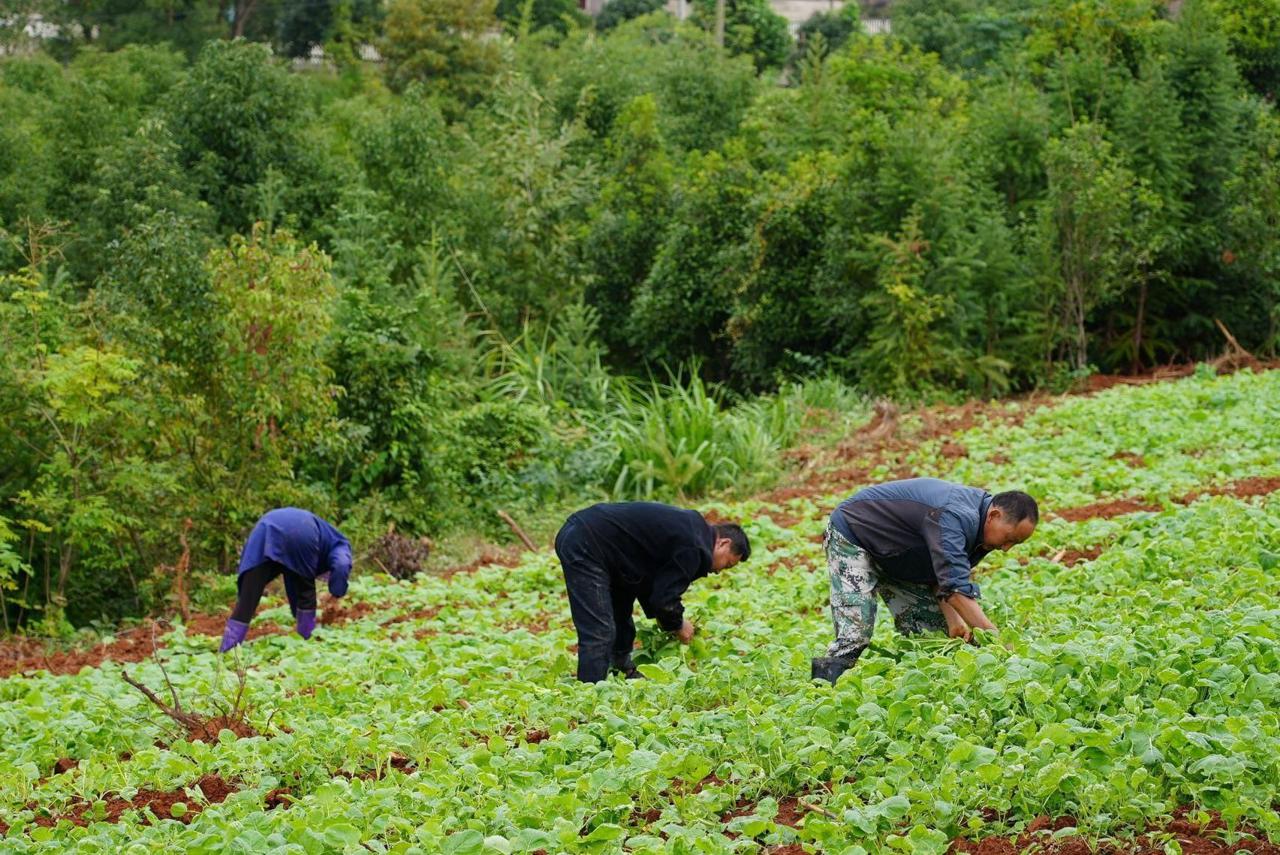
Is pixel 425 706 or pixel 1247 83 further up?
pixel 1247 83

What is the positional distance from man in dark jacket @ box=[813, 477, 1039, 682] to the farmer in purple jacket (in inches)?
174

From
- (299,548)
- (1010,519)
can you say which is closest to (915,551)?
(1010,519)

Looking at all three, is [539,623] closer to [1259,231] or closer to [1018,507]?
[1018,507]

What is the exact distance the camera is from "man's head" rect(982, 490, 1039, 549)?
6.96 m

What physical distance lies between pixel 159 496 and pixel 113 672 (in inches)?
147

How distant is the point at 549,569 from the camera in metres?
12.5

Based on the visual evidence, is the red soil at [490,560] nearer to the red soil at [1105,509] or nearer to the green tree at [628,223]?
the red soil at [1105,509]

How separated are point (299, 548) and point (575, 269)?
622 inches

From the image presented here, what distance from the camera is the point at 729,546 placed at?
313 inches

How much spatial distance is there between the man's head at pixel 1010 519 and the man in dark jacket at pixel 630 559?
53.6 inches

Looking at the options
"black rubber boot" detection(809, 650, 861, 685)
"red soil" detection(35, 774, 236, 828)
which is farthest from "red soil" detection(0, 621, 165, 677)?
"black rubber boot" detection(809, 650, 861, 685)

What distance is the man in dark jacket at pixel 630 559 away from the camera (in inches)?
314

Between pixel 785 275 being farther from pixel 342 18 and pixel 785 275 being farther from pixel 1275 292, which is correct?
pixel 342 18

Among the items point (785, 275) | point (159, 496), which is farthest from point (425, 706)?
point (785, 275)
